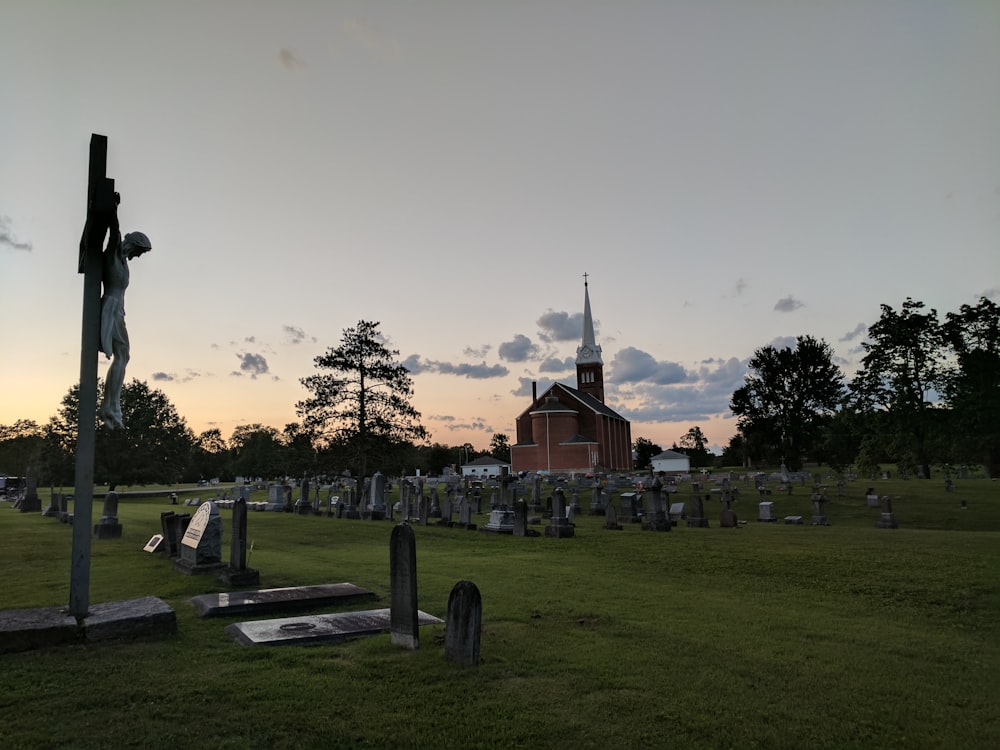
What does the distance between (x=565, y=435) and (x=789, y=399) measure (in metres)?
26.9

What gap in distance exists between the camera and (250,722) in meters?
4.04

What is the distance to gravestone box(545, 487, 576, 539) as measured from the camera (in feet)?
53.9

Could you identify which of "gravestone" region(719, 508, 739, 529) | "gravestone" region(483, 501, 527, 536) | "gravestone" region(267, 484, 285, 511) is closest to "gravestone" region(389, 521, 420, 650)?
"gravestone" region(483, 501, 527, 536)

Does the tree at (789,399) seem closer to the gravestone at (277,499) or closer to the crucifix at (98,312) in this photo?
the gravestone at (277,499)

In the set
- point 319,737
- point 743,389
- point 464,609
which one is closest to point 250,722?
point 319,737

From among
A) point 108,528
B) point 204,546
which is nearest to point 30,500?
point 108,528

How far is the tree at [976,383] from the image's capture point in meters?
32.5

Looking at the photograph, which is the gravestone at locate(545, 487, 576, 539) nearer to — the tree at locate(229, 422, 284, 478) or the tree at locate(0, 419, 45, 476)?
the tree at locate(229, 422, 284, 478)

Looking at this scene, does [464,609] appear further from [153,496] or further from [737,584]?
[153,496]

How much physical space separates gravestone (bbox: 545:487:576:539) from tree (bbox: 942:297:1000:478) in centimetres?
2805

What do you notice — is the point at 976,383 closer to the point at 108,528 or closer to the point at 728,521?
the point at 728,521

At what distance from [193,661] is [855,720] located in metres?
5.23

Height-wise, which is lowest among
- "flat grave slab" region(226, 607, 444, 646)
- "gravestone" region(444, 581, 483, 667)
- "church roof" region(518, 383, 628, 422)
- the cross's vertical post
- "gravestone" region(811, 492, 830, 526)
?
"gravestone" region(811, 492, 830, 526)

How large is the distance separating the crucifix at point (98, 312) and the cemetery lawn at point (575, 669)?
1.52 meters
